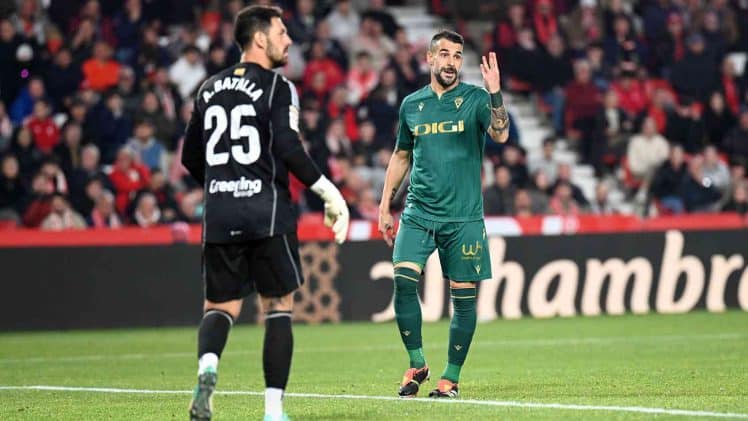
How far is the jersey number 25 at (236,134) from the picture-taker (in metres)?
7.28

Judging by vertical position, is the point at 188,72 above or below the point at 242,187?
above

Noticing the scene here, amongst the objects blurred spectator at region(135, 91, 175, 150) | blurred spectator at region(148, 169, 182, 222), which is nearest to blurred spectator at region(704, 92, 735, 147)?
blurred spectator at region(135, 91, 175, 150)

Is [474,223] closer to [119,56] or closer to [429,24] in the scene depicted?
[119,56]

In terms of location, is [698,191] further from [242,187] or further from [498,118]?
[242,187]

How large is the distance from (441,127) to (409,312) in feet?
3.97

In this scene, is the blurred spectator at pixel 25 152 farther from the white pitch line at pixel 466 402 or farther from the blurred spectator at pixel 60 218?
the white pitch line at pixel 466 402

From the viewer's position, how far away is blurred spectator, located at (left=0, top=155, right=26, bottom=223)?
1777cm

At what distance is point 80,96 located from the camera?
1927 centimetres

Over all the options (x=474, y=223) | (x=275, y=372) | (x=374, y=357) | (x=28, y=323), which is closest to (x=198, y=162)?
(x=275, y=372)

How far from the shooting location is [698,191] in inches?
844

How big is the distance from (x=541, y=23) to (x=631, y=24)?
1843mm

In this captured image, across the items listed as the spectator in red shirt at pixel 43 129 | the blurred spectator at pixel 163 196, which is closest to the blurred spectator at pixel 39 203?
the spectator in red shirt at pixel 43 129

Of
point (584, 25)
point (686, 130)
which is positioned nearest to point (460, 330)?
point (686, 130)

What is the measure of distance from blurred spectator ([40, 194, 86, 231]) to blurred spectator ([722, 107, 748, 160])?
1055cm
